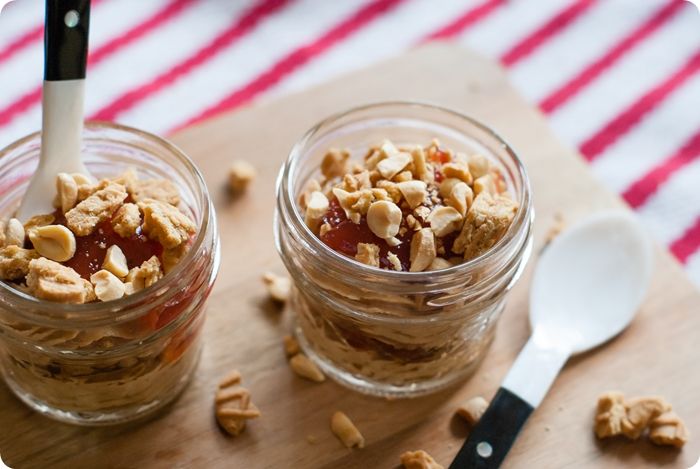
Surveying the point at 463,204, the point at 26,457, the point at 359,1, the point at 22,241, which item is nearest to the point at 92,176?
the point at 22,241

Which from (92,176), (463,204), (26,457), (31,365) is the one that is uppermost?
(463,204)

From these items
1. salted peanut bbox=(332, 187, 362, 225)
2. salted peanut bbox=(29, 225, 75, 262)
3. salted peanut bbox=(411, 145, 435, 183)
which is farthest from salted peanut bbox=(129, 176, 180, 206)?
salted peanut bbox=(411, 145, 435, 183)

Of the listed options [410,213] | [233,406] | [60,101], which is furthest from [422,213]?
[60,101]

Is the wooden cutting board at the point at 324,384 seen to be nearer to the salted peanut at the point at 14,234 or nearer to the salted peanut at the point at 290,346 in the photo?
the salted peanut at the point at 290,346

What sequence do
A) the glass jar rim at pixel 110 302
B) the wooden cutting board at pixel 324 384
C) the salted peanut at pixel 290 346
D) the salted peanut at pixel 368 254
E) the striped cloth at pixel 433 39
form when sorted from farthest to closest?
the striped cloth at pixel 433 39, the salted peanut at pixel 290 346, the wooden cutting board at pixel 324 384, the salted peanut at pixel 368 254, the glass jar rim at pixel 110 302

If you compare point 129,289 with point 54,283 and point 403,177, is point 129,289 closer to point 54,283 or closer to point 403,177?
point 54,283

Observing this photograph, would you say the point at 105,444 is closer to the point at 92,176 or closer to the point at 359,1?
the point at 92,176

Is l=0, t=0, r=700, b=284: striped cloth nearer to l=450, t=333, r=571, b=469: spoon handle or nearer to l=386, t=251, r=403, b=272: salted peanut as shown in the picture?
l=450, t=333, r=571, b=469: spoon handle

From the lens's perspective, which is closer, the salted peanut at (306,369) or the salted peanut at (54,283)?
the salted peanut at (54,283)

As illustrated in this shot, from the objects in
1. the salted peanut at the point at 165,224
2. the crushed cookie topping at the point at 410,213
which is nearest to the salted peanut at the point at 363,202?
the crushed cookie topping at the point at 410,213
